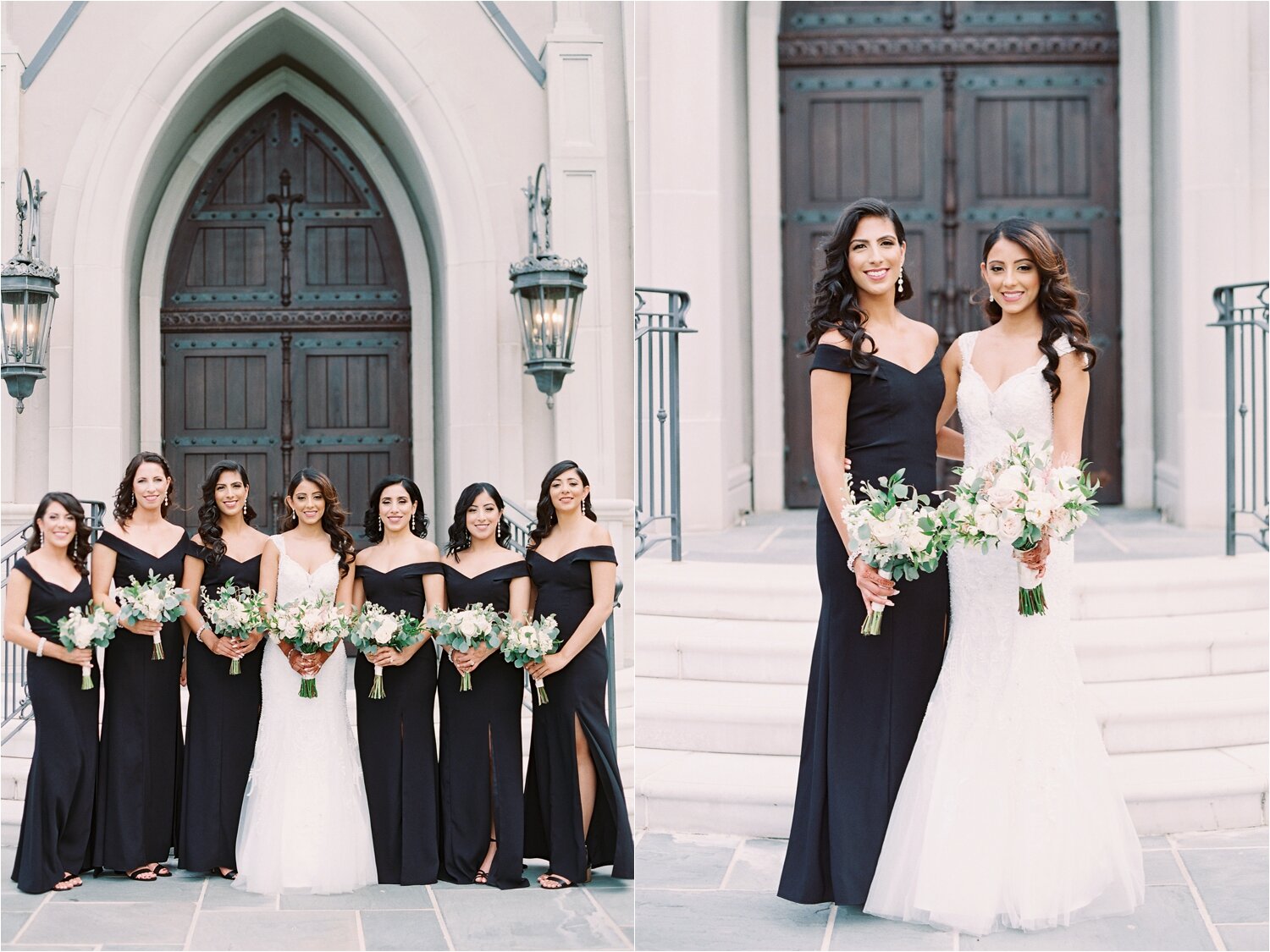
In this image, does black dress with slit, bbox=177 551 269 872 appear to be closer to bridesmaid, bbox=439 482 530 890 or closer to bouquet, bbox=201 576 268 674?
bouquet, bbox=201 576 268 674

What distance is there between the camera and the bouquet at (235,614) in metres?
4.44

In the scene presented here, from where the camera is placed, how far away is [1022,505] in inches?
130

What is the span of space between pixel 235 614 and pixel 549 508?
3.67 feet

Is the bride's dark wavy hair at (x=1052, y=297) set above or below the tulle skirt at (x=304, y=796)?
above

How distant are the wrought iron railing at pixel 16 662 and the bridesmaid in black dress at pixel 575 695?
1.65 m

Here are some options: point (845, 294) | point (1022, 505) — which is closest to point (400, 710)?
point (845, 294)

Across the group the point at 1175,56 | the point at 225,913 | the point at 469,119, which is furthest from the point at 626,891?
the point at 1175,56

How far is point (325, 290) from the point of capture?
6078mm

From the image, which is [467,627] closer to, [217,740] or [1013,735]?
[217,740]

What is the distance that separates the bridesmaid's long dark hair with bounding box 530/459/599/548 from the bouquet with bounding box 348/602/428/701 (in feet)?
1.64

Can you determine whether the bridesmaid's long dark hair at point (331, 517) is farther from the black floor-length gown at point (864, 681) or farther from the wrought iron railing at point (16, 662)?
the black floor-length gown at point (864, 681)

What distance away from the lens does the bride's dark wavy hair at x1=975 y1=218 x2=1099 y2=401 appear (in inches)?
137

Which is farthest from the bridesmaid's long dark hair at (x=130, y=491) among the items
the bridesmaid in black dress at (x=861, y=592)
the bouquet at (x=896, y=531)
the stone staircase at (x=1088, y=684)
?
the bouquet at (x=896, y=531)

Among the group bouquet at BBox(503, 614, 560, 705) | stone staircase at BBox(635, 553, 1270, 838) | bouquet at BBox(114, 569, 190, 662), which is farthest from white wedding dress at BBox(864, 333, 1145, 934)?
bouquet at BBox(114, 569, 190, 662)
